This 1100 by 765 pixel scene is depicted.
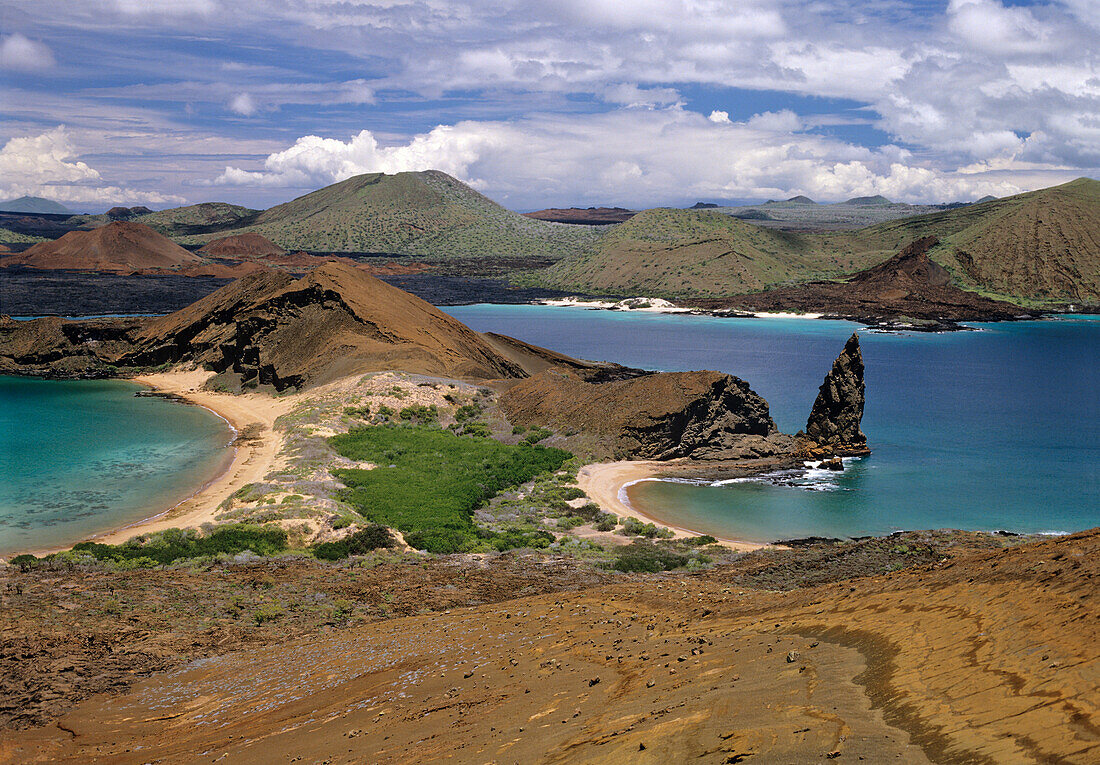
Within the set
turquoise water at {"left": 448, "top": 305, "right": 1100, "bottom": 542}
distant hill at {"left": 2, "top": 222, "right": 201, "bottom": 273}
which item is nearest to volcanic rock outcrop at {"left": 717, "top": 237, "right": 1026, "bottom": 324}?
turquoise water at {"left": 448, "top": 305, "right": 1100, "bottom": 542}

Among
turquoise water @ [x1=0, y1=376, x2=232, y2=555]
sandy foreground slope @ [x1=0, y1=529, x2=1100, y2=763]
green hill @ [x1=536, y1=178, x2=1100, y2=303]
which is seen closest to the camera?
sandy foreground slope @ [x1=0, y1=529, x2=1100, y2=763]

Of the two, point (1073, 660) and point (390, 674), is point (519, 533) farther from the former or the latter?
point (1073, 660)

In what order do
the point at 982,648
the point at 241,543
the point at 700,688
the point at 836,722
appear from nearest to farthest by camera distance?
the point at 836,722, the point at 982,648, the point at 700,688, the point at 241,543

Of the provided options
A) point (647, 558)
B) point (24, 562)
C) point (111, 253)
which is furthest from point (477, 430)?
point (111, 253)

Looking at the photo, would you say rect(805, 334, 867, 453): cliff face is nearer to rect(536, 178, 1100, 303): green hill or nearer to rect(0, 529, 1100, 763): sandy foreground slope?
rect(0, 529, 1100, 763): sandy foreground slope

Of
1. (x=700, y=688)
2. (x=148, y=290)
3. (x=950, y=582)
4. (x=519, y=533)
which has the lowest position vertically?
(x=519, y=533)

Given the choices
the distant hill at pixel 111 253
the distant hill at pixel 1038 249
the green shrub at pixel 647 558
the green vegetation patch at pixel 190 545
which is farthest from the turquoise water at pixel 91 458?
the distant hill at pixel 1038 249

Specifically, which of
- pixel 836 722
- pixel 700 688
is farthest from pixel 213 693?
pixel 836 722
